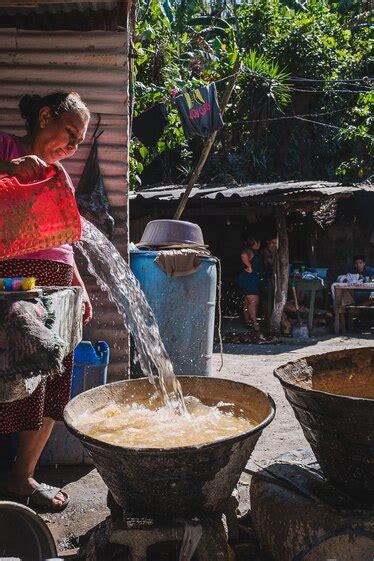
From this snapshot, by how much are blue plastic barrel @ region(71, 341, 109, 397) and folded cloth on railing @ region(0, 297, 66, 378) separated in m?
1.95

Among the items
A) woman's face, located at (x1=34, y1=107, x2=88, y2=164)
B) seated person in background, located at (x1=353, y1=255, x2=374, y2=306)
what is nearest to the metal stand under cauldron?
woman's face, located at (x1=34, y1=107, x2=88, y2=164)

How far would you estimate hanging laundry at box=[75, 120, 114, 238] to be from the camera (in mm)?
3887

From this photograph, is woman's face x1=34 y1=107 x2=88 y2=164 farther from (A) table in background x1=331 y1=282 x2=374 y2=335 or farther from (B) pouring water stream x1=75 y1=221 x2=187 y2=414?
(A) table in background x1=331 y1=282 x2=374 y2=335

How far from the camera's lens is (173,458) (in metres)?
1.76

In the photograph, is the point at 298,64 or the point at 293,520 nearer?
the point at 293,520

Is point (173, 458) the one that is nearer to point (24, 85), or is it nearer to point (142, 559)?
point (142, 559)

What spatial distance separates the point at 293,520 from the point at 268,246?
9.18 meters

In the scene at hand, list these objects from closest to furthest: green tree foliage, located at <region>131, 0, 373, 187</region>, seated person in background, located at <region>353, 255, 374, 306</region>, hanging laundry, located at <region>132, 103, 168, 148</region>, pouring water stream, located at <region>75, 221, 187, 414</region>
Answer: pouring water stream, located at <region>75, 221, 187, 414</region>
hanging laundry, located at <region>132, 103, 168, 148</region>
seated person in background, located at <region>353, 255, 374, 306</region>
green tree foliage, located at <region>131, 0, 373, 187</region>

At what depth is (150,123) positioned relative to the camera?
354 inches

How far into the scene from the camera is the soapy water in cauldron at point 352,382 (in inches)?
105

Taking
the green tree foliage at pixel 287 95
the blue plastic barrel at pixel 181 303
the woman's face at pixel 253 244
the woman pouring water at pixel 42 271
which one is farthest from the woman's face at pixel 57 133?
the green tree foliage at pixel 287 95

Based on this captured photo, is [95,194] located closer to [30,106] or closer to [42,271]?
[30,106]

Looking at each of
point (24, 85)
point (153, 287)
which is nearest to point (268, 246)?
point (153, 287)

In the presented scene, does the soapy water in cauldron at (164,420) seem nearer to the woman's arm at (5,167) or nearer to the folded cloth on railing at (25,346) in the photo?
the folded cloth on railing at (25,346)
